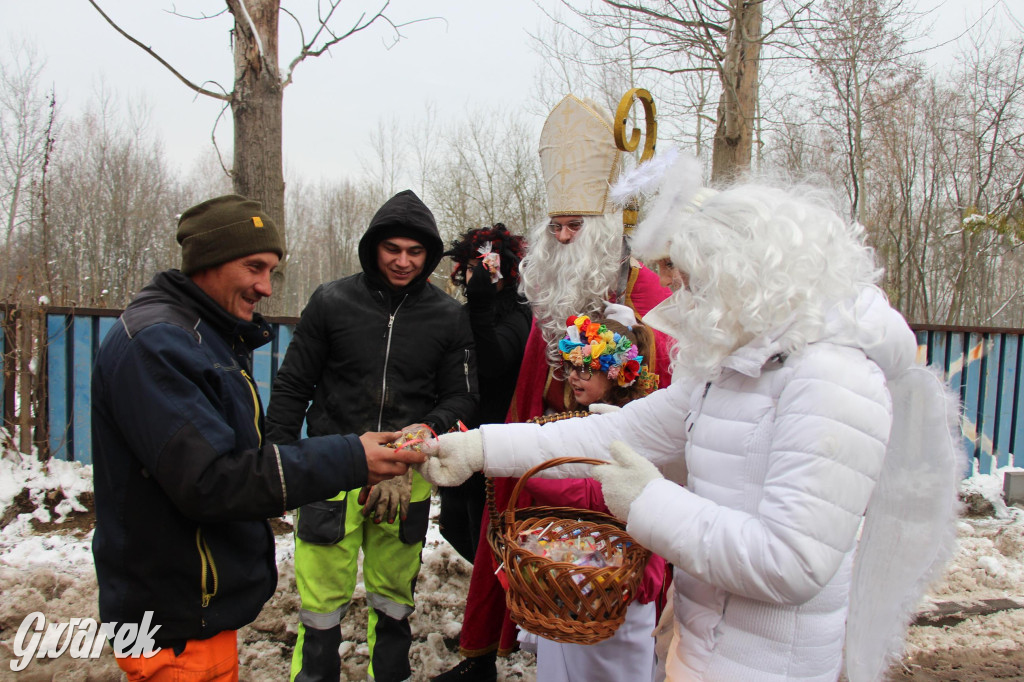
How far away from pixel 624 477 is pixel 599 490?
2.58ft

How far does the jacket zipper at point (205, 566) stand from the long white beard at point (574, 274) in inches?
66.0

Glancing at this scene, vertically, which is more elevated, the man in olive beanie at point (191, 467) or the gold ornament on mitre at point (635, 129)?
the gold ornament on mitre at point (635, 129)

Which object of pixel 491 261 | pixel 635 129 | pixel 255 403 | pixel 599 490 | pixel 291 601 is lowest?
pixel 291 601

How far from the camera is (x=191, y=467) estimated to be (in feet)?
5.44

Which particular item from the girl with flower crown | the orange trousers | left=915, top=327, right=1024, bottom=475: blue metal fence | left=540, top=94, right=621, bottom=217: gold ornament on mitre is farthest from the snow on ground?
left=540, top=94, right=621, bottom=217: gold ornament on mitre

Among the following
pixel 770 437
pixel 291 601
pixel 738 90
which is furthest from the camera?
pixel 738 90

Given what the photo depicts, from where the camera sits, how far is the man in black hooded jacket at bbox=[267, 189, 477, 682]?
2.80 meters

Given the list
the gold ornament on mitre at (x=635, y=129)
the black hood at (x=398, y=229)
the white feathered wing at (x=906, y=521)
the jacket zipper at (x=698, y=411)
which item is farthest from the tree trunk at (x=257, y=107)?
the white feathered wing at (x=906, y=521)

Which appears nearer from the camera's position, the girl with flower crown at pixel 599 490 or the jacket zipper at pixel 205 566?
the jacket zipper at pixel 205 566

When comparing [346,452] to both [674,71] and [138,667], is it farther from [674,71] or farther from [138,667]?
[674,71]

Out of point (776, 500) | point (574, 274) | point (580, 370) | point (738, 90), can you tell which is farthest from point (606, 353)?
point (738, 90)

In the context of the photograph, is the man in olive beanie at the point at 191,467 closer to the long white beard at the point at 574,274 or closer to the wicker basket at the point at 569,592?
the wicker basket at the point at 569,592

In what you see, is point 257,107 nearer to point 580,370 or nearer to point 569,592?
point 580,370

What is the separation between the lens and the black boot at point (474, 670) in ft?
10.2
